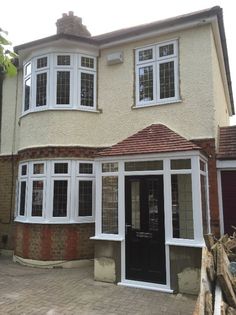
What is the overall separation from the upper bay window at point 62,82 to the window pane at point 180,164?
385 cm

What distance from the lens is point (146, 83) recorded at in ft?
31.5

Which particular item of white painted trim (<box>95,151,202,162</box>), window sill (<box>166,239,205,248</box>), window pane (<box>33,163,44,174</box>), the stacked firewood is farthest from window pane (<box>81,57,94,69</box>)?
the stacked firewood

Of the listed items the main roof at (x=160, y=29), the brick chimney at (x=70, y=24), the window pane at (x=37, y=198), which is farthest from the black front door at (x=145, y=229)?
the brick chimney at (x=70, y=24)

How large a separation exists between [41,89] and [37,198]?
3587mm

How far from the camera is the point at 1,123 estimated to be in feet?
40.5

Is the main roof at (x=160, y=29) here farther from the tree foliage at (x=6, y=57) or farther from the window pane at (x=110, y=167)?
the tree foliage at (x=6, y=57)

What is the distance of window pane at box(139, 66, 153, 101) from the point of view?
31.2 ft

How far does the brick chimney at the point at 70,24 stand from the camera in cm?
1181

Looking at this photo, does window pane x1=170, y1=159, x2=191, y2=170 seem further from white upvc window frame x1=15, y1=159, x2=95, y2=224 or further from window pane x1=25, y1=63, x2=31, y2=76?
window pane x1=25, y1=63, x2=31, y2=76

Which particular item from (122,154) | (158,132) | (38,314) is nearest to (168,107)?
(158,132)

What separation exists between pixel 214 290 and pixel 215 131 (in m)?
4.43

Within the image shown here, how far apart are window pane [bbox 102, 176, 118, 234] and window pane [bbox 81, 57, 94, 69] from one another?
415cm

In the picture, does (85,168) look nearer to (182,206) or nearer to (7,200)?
(182,206)

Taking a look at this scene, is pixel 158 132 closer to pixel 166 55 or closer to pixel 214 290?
pixel 166 55
